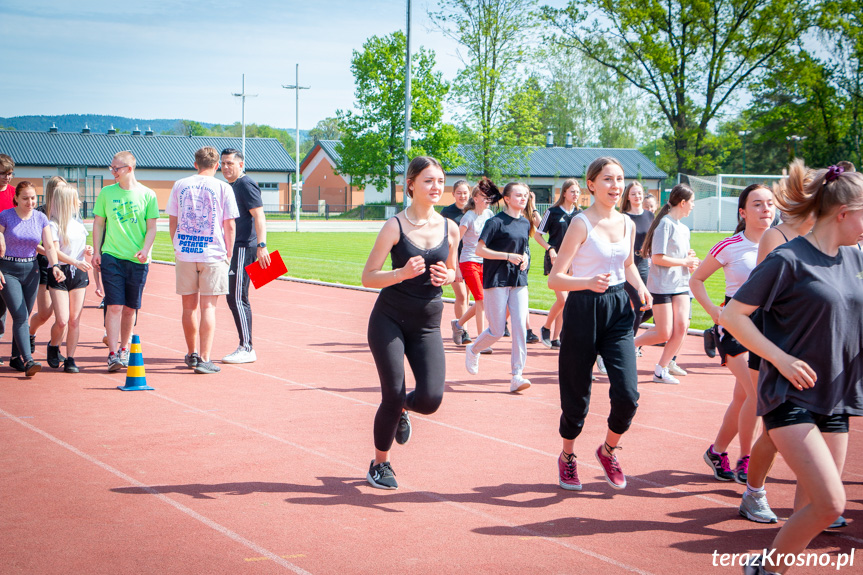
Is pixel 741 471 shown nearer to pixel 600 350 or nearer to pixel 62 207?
pixel 600 350

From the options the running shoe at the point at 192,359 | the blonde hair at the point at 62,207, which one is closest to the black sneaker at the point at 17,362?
the blonde hair at the point at 62,207

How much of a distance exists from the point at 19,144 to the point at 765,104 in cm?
6461

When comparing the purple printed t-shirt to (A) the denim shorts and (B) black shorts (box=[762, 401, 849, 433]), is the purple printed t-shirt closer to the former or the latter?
(A) the denim shorts

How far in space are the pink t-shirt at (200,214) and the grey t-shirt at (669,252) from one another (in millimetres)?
4559

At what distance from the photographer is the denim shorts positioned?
898 cm

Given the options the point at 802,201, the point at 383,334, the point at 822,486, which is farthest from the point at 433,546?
the point at 802,201

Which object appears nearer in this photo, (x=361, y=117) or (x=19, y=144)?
(x=361, y=117)

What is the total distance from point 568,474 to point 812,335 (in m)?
2.23

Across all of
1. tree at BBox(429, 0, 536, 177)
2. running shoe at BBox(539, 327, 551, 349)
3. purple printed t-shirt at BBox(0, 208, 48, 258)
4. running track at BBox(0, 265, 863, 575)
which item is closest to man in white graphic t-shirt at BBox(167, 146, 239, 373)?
running track at BBox(0, 265, 863, 575)

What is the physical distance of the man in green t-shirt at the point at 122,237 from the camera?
29.5 feet

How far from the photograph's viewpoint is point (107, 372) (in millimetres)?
9234

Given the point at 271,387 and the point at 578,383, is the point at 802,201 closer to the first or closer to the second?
the point at 578,383

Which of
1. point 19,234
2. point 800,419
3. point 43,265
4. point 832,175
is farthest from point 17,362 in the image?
point 832,175

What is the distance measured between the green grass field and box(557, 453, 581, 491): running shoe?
27.6ft
